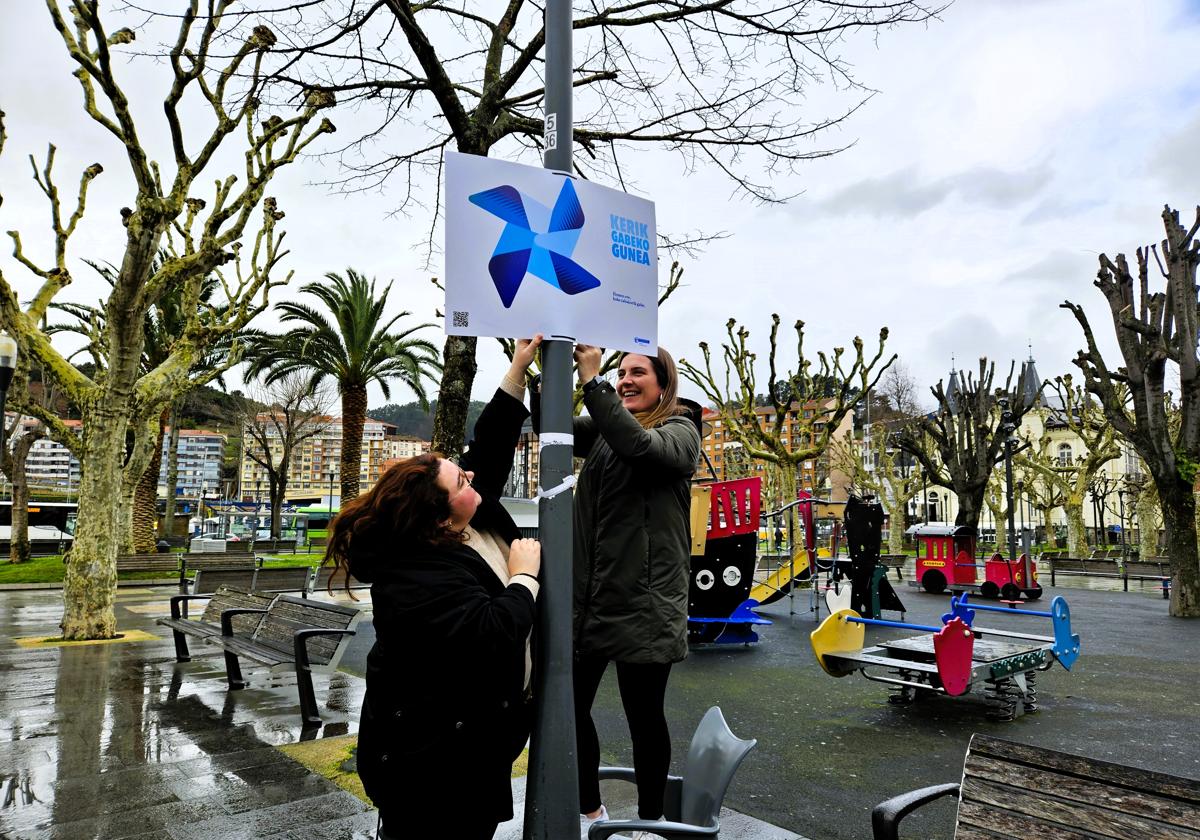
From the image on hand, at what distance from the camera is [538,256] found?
90.9 inches

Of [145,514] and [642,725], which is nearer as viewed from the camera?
[642,725]

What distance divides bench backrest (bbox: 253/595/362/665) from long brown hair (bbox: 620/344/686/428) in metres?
3.18

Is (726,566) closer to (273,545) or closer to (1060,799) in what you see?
(1060,799)

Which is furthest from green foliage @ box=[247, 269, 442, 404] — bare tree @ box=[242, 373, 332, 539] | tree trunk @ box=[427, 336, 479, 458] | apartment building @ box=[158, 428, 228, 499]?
apartment building @ box=[158, 428, 228, 499]

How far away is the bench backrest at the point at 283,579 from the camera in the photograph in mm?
11297

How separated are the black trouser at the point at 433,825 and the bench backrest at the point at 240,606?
556 cm

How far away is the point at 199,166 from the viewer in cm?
947

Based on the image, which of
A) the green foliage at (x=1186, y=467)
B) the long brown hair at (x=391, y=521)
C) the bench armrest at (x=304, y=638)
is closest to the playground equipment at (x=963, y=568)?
the green foliage at (x=1186, y=467)

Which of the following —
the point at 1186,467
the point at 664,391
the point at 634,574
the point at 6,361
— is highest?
the point at 6,361

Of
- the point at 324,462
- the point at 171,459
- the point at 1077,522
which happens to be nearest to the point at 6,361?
the point at 171,459

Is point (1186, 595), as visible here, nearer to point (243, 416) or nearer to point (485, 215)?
point (485, 215)

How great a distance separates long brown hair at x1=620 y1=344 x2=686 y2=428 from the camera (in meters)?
2.89

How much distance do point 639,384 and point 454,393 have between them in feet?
10.1

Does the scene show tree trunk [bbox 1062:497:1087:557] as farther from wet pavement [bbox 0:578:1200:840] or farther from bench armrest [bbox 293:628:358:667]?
bench armrest [bbox 293:628:358:667]
